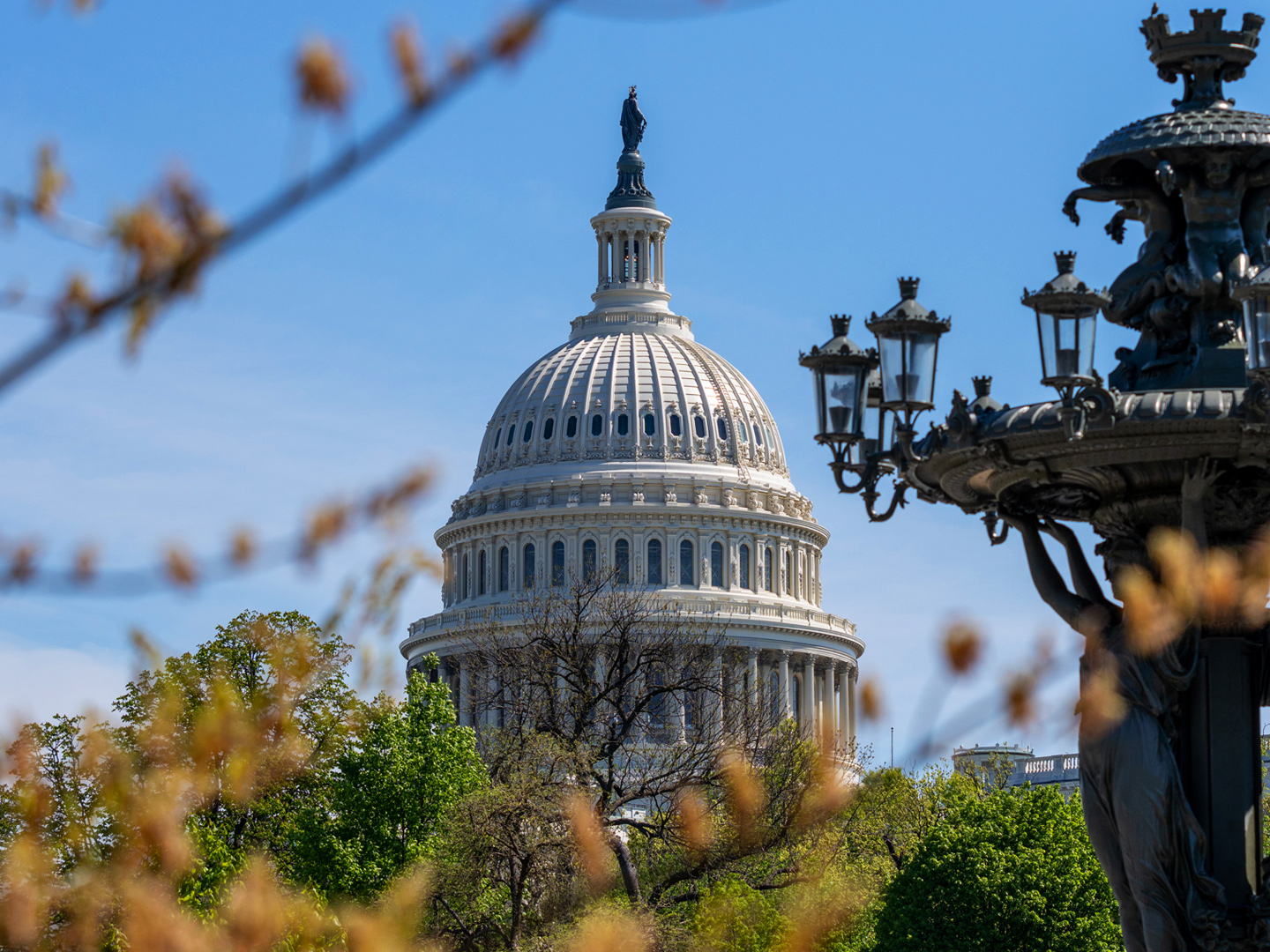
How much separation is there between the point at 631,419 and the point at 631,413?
1.01 ft

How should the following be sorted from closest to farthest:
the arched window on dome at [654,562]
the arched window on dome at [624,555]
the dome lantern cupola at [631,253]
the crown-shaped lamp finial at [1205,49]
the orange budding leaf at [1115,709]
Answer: the orange budding leaf at [1115,709]
the crown-shaped lamp finial at [1205,49]
the arched window on dome at [624,555]
the arched window on dome at [654,562]
the dome lantern cupola at [631,253]

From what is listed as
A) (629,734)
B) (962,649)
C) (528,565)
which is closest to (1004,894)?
(629,734)

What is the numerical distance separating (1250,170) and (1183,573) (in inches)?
255

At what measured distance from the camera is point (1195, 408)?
1050cm

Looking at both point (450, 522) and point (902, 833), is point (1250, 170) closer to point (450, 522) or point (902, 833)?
point (902, 833)

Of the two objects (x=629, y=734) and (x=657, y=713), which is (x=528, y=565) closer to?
(x=657, y=713)

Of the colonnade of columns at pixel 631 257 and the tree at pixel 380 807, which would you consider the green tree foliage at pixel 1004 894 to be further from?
the colonnade of columns at pixel 631 257

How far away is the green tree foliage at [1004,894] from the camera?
1772 inches

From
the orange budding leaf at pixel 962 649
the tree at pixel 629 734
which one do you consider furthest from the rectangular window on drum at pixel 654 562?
the orange budding leaf at pixel 962 649

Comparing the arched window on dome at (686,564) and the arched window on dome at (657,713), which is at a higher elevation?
the arched window on dome at (686,564)

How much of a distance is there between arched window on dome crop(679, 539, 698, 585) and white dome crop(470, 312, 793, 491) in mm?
4168

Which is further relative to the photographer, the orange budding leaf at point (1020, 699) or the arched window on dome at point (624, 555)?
the arched window on dome at point (624, 555)

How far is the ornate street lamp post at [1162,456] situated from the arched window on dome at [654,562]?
343ft

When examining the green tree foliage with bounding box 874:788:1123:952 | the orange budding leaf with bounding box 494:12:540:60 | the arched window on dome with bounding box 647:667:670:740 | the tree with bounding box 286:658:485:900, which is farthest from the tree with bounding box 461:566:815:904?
the orange budding leaf with bounding box 494:12:540:60
